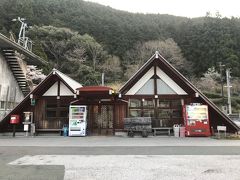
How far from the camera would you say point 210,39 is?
49.6 m

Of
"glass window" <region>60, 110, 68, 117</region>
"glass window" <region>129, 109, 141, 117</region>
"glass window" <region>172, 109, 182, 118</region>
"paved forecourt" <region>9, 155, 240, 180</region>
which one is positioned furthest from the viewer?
"glass window" <region>60, 110, 68, 117</region>

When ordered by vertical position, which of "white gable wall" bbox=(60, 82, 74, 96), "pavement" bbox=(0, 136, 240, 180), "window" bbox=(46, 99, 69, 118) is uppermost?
"white gable wall" bbox=(60, 82, 74, 96)

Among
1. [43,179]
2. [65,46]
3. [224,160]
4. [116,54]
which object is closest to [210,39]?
[116,54]

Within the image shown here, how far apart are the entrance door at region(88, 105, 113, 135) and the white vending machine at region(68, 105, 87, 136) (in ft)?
3.16

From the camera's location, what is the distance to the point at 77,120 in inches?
663

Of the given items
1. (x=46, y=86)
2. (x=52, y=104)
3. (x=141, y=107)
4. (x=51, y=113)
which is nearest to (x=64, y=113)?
(x=51, y=113)

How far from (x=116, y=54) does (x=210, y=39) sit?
16.3m

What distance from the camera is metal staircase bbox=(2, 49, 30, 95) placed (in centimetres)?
2191

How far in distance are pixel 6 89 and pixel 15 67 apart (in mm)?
1985

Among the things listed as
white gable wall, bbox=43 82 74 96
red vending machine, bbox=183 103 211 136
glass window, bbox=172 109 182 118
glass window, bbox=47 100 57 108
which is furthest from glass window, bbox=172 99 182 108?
glass window, bbox=47 100 57 108

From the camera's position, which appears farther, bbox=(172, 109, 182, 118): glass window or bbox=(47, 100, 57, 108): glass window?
bbox=(47, 100, 57, 108): glass window

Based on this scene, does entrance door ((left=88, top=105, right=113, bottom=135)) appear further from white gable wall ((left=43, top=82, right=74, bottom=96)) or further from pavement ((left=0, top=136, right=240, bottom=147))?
pavement ((left=0, top=136, right=240, bottom=147))

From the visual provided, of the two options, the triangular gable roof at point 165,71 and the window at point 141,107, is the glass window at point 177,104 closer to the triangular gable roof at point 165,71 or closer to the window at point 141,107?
the triangular gable roof at point 165,71

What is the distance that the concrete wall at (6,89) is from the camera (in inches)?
830
